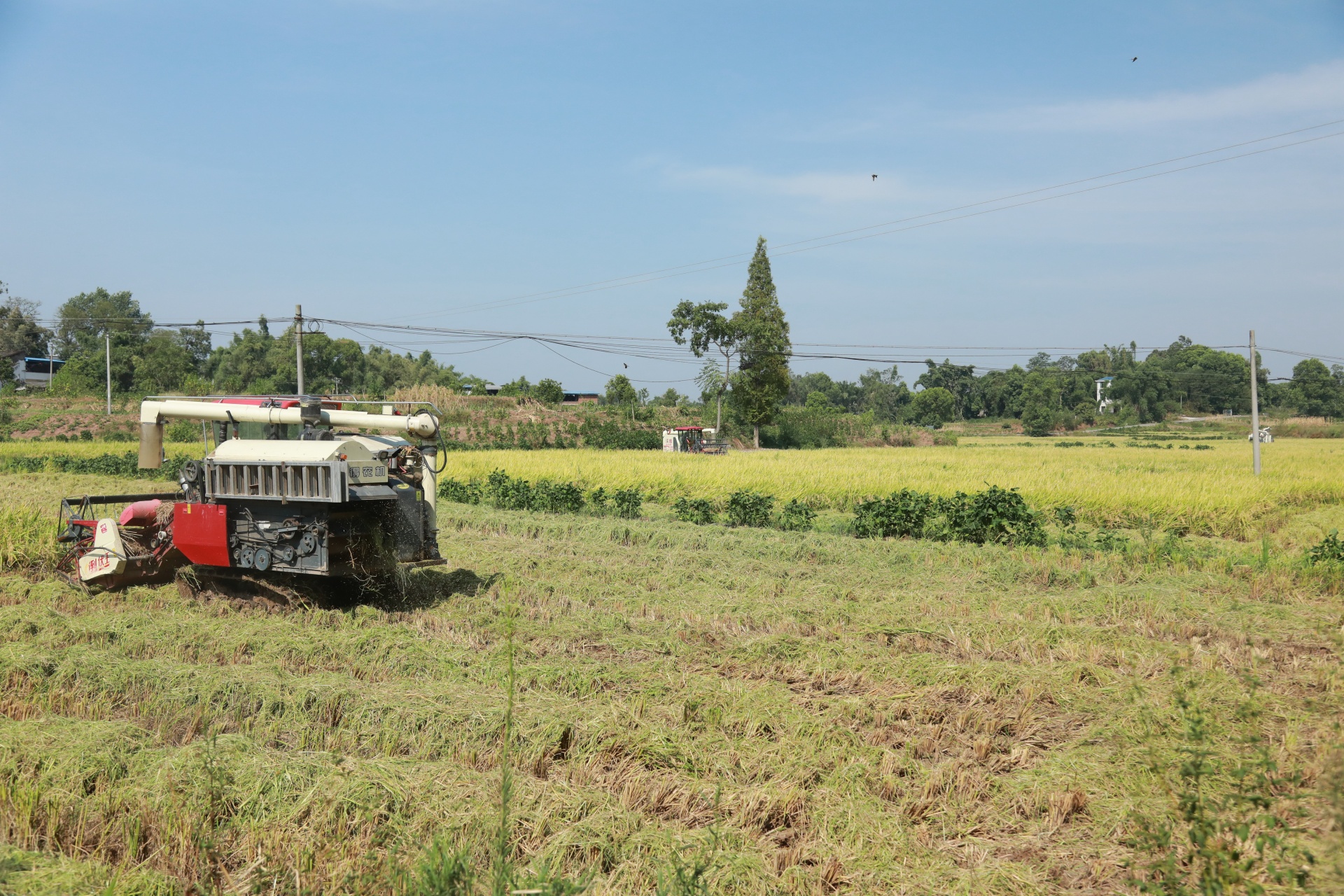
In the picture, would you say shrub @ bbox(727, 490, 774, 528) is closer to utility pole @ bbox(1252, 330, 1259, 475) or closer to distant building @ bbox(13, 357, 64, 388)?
utility pole @ bbox(1252, 330, 1259, 475)

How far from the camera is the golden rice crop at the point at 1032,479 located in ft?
54.3

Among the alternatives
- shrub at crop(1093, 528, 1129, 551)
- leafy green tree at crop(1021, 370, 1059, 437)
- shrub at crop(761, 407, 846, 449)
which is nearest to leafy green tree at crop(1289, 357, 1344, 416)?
leafy green tree at crop(1021, 370, 1059, 437)

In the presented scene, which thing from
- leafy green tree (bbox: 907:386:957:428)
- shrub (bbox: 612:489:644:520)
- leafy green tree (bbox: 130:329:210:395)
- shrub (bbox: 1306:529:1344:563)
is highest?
leafy green tree (bbox: 130:329:210:395)

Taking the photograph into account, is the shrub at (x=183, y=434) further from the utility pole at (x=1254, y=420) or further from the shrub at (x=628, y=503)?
the utility pole at (x=1254, y=420)

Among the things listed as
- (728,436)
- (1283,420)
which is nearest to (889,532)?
(728,436)

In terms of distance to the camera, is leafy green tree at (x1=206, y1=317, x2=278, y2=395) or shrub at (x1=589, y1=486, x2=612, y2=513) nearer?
shrub at (x1=589, y1=486, x2=612, y2=513)

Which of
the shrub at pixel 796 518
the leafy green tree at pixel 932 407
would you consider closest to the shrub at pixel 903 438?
the leafy green tree at pixel 932 407

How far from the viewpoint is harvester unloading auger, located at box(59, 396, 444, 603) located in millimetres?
8484

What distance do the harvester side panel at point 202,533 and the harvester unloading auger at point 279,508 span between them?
1cm

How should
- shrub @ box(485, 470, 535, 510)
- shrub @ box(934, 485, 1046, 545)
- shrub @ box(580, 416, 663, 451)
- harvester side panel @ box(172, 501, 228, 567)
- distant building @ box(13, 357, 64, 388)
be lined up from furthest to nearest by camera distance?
distant building @ box(13, 357, 64, 388)
shrub @ box(580, 416, 663, 451)
shrub @ box(485, 470, 535, 510)
shrub @ box(934, 485, 1046, 545)
harvester side panel @ box(172, 501, 228, 567)

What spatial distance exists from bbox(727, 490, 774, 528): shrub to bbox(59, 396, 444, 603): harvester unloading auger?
28.1ft

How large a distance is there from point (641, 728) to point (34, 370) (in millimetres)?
100561

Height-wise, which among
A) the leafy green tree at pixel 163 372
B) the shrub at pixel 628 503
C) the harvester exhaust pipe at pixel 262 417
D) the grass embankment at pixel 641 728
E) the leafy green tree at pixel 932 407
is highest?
the leafy green tree at pixel 163 372

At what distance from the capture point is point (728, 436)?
5747cm
